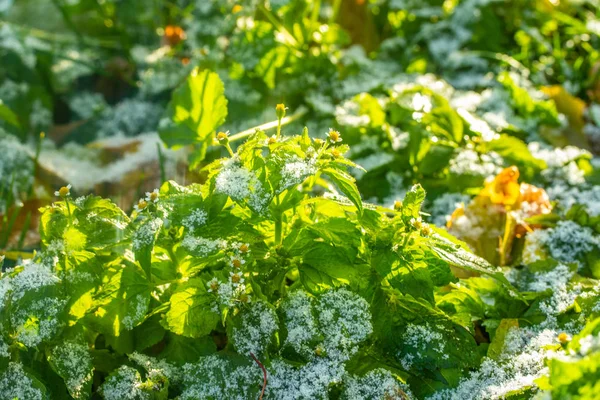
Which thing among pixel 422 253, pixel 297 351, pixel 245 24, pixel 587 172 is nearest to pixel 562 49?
pixel 587 172

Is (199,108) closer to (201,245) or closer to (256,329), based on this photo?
(201,245)

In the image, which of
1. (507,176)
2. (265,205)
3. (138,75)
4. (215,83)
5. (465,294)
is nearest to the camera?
(265,205)

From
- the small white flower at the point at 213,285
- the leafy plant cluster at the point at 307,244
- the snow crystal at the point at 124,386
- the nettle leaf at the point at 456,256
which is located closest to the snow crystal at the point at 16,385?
the leafy plant cluster at the point at 307,244

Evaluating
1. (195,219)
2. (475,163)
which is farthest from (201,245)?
(475,163)

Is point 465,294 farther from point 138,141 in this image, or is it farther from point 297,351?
point 138,141

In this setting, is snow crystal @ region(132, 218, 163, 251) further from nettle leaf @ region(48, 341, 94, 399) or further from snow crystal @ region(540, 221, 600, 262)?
snow crystal @ region(540, 221, 600, 262)

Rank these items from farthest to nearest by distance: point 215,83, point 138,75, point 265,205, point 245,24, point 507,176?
point 138,75 < point 245,24 < point 507,176 < point 215,83 < point 265,205
